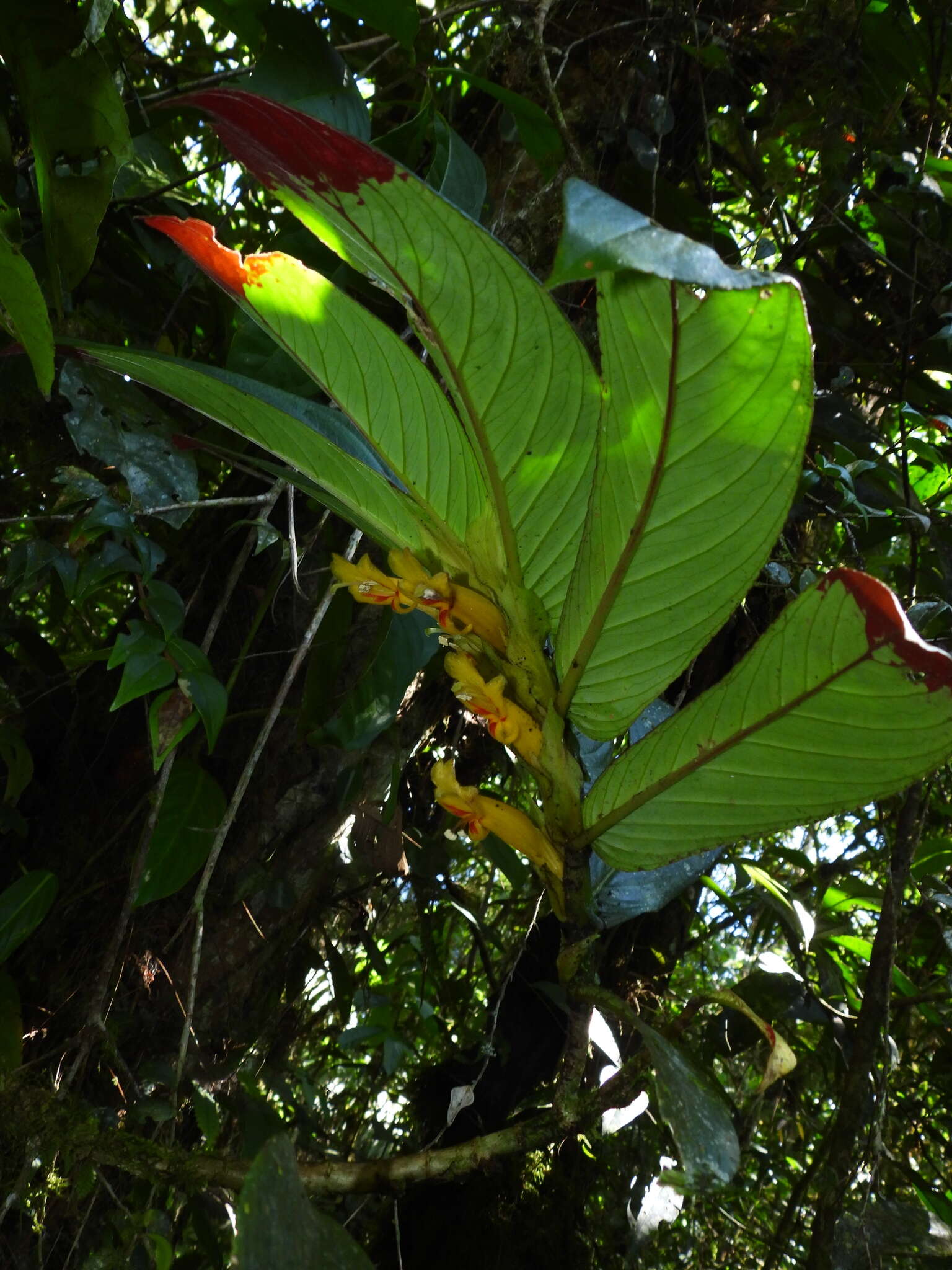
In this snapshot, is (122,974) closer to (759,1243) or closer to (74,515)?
(74,515)

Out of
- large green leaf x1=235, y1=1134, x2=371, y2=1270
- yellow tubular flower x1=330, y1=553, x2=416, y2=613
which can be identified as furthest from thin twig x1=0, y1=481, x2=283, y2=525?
large green leaf x1=235, y1=1134, x2=371, y2=1270

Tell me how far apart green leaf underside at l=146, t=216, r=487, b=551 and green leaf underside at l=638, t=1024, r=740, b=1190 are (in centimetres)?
29

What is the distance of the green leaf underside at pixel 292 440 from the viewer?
49 centimetres

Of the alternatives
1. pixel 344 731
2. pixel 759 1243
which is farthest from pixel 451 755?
pixel 759 1243

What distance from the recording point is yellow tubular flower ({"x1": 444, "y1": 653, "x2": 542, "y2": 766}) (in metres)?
0.48

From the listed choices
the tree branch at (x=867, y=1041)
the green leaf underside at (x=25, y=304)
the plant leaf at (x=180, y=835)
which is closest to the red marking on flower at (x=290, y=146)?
the green leaf underside at (x=25, y=304)

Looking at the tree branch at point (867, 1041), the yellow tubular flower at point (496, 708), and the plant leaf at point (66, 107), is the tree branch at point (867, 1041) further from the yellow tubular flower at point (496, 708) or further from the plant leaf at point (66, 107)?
the plant leaf at point (66, 107)

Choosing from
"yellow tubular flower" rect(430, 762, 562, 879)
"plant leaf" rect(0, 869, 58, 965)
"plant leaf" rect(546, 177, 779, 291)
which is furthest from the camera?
"plant leaf" rect(0, 869, 58, 965)

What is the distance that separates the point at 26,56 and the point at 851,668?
0.84 metres

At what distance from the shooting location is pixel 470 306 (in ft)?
1.34

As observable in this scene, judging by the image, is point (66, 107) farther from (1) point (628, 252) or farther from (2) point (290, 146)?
(1) point (628, 252)

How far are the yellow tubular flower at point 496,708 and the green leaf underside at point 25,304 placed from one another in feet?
1.09

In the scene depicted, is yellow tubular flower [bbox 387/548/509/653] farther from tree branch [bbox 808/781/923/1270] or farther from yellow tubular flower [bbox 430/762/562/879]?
tree branch [bbox 808/781/923/1270]

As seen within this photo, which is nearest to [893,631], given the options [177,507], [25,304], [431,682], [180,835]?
[25,304]
